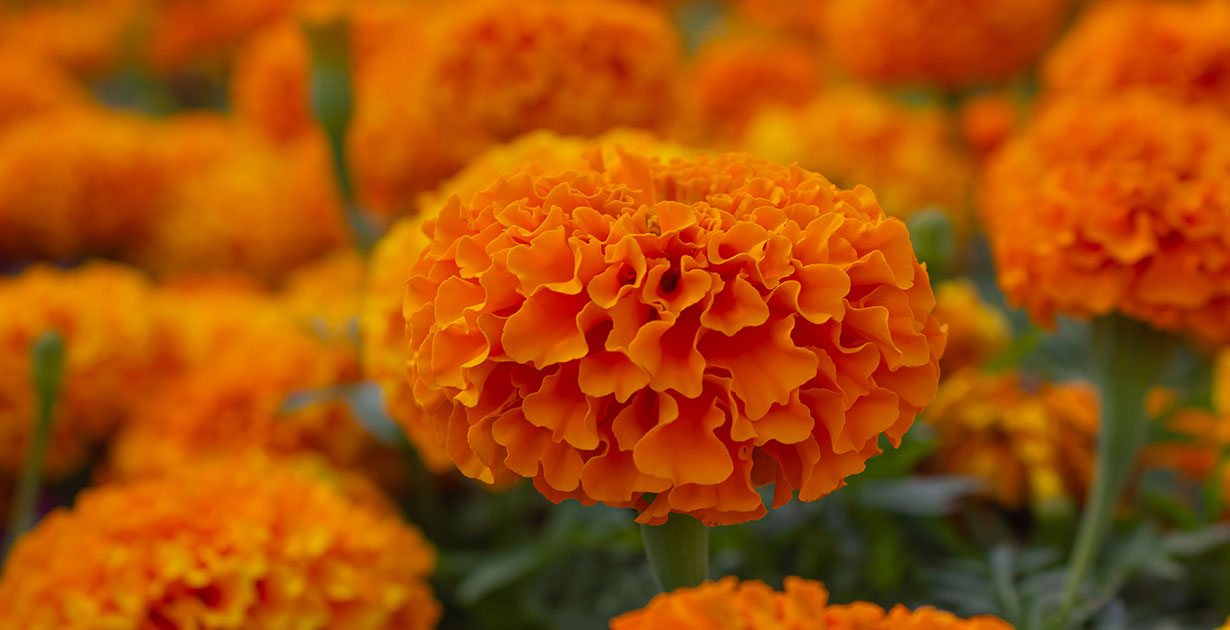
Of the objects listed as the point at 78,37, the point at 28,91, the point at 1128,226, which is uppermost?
the point at 1128,226

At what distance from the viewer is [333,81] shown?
35.8 inches

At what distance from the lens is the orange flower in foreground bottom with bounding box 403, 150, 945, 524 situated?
41 centimetres

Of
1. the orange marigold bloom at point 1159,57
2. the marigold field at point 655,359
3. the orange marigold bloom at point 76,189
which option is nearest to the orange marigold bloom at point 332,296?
the marigold field at point 655,359

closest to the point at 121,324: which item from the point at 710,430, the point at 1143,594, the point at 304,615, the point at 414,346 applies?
the point at 304,615

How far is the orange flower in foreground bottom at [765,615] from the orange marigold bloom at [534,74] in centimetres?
58

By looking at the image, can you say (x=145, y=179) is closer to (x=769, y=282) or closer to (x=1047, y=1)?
(x=1047, y=1)

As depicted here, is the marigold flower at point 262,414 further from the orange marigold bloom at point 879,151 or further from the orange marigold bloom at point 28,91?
the orange marigold bloom at point 28,91

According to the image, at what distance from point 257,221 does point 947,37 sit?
Answer: 36.9 inches

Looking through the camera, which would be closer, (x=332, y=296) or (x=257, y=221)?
(x=332, y=296)

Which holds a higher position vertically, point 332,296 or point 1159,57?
point 1159,57

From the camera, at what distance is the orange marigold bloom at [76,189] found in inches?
56.0

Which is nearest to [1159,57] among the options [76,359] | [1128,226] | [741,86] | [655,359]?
[1128,226]

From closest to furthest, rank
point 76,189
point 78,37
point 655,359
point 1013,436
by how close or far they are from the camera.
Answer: point 655,359 → point 1013,436 → point 76,189 → point 78,37

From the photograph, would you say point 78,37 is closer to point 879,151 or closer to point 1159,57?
point 879,151
